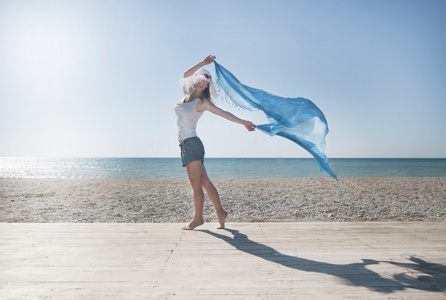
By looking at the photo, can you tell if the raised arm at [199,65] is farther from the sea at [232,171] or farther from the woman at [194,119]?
the sea at [232,171]

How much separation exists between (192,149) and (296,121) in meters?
1.37

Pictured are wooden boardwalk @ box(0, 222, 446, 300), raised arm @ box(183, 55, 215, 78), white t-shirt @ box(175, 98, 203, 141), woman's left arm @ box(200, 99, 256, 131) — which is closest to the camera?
wooden boardwalk @ box(0, 222, 446, 300)

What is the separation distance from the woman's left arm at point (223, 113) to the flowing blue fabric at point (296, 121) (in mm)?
217

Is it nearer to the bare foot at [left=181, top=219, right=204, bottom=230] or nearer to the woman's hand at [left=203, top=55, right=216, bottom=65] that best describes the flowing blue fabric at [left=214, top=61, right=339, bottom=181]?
the woman's hand at [left=203, top=55, right=216, bottom=65]

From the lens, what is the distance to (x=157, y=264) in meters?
2.61

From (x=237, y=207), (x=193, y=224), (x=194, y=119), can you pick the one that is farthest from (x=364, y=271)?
(x=237, y=207)

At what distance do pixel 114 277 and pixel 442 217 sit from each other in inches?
286

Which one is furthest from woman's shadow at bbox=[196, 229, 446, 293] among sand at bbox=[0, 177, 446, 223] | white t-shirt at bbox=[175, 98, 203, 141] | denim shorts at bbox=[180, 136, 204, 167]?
sand at bbox=[0, 177, 446, 223]

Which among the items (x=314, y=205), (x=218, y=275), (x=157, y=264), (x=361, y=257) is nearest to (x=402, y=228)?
(x=361, y=257)

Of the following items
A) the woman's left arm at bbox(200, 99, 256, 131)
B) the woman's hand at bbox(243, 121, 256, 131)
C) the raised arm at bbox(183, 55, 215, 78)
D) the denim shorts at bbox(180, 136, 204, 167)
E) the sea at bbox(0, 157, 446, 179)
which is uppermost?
the raised arm at bbox(183, 55, 215, 78)

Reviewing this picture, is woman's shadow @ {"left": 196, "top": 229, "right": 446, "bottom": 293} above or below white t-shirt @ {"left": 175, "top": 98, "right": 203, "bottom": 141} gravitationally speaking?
below

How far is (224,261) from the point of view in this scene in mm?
2695

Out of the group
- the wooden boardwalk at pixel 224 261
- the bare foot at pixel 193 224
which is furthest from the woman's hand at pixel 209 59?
the wooden boardwalk at pixel 224 261

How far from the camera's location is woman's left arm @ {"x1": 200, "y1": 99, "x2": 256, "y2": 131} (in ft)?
12.0
